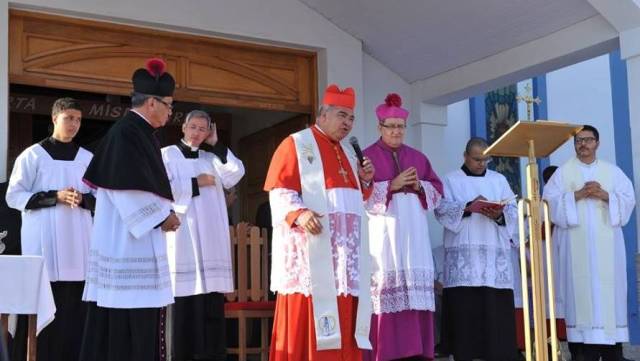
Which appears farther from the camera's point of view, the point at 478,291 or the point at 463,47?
the point at 463,47

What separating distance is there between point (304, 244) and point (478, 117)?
19.8 ft

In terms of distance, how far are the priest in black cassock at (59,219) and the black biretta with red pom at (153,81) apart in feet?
4.63

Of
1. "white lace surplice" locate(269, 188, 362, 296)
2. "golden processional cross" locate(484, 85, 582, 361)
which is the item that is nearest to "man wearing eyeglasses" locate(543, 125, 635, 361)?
"golden processional cross" locate(484, 85, 582, 361)

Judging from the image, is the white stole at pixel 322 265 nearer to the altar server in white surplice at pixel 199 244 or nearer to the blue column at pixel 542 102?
the altar server in white surplice at pixel 199 244

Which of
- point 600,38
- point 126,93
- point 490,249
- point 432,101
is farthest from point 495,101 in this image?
point 126,93

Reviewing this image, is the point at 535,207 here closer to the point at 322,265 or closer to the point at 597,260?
the point at 322,265

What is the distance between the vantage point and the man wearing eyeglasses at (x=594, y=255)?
303 inches

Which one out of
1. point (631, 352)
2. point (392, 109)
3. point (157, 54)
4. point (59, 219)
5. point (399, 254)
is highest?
point (157, 54)

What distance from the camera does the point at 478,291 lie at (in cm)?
789

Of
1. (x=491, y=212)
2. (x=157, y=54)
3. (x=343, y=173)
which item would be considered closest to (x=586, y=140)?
(x=491, y=212)

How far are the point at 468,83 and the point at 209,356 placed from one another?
4261mm

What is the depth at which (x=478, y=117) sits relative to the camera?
1144 centimetres

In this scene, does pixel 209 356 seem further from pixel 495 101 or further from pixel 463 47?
pixel 495 101

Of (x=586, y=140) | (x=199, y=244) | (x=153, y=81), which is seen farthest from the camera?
(x=586, y=140)
